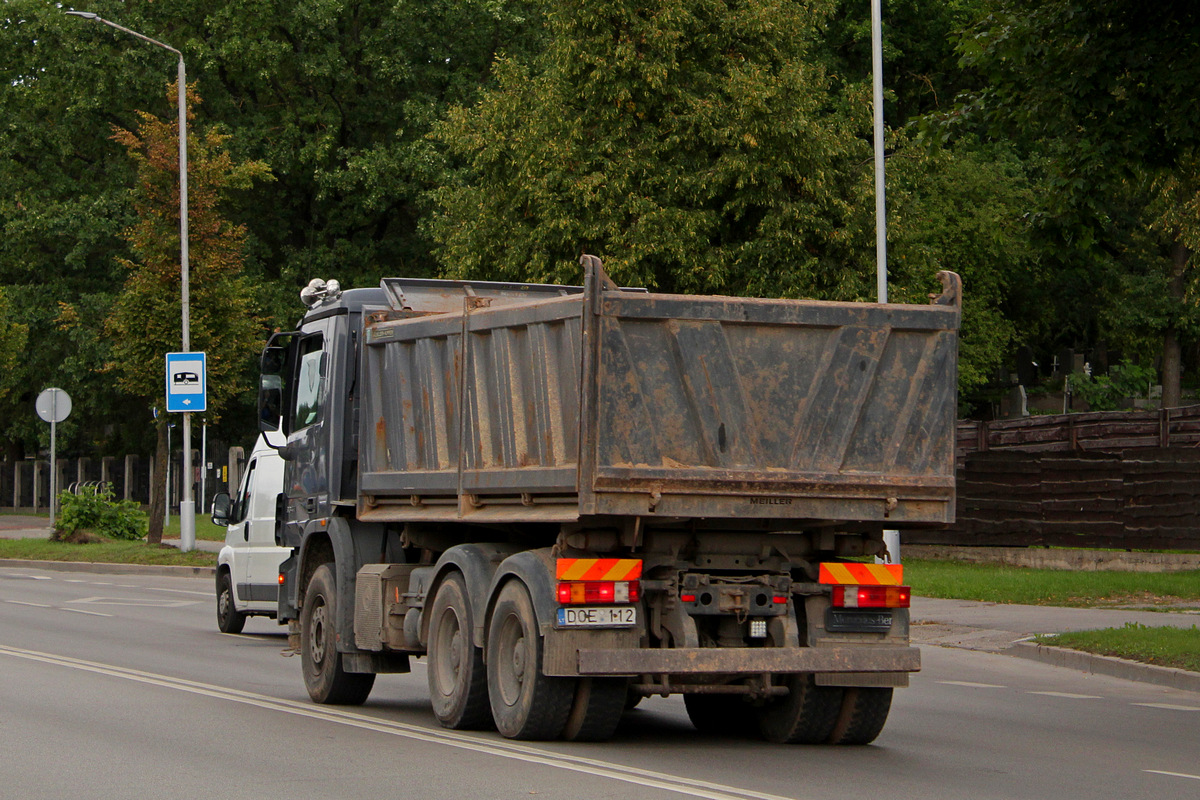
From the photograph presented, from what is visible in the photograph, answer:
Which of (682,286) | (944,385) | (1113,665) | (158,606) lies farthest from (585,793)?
(682,286)

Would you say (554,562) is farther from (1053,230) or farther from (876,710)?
(1053,230)

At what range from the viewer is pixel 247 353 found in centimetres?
3406

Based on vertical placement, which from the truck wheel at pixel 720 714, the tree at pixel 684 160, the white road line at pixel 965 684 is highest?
the tree at pixel 684 160

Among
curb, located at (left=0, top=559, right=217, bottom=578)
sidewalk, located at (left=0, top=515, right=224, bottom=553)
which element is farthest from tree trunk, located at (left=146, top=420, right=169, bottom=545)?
curb, located at (left=0, top=559, right=217, bottom=578)

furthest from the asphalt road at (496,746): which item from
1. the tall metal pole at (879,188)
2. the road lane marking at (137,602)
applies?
the tall metal pole at (879,188)

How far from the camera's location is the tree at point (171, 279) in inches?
1277

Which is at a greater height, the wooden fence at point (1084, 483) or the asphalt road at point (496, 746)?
the wooden fence at point (1084, 483)

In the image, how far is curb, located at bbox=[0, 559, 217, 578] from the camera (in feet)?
97.7

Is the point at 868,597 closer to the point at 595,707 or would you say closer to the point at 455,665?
the point at 595,707

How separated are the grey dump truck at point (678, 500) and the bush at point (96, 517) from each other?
25.9m

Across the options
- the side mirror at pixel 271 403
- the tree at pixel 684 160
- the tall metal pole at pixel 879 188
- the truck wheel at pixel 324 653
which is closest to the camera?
the truck wheel at pixel 324 653

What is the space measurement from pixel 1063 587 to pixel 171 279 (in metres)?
18.6

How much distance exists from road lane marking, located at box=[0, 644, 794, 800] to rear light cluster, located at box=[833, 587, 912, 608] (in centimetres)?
181

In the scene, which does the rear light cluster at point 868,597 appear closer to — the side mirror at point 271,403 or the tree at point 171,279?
the side mirror at point 271,403
